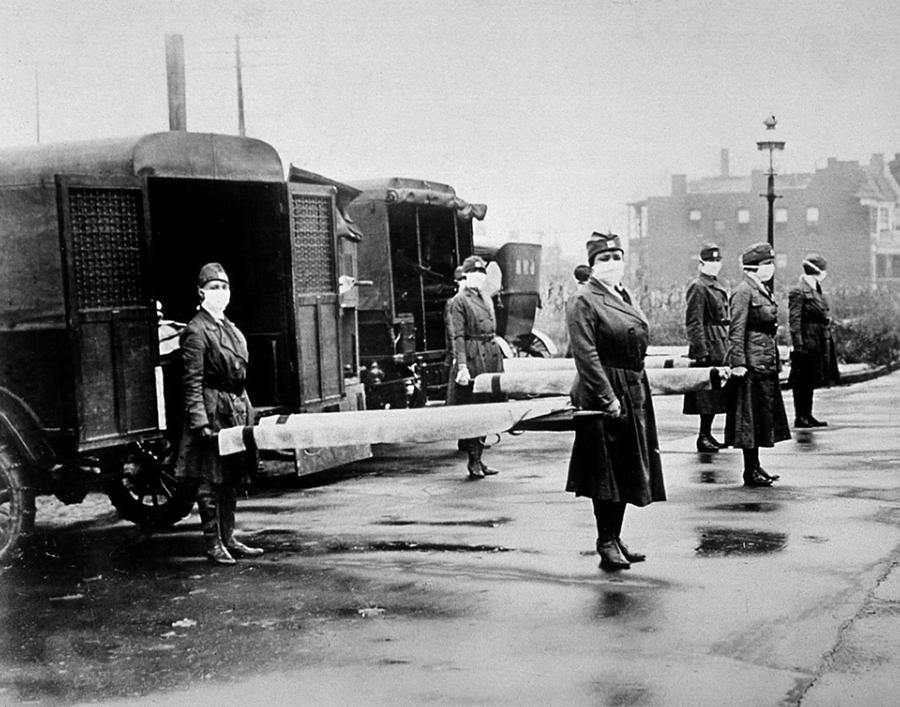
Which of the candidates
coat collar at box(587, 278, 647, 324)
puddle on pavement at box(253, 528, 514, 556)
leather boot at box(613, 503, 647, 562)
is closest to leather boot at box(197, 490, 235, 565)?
puddle on pavement at box(253, 528, 514, 556)

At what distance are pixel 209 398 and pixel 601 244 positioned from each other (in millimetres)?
2750

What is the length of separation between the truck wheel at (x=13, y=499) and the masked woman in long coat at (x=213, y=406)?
3.46 ft

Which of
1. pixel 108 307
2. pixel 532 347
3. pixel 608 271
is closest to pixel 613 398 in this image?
pixel 608 271

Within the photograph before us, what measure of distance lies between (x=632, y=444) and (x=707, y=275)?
5161mm

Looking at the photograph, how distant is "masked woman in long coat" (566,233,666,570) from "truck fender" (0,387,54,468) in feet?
11.5

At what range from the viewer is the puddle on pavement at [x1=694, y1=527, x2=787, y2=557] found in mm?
7441

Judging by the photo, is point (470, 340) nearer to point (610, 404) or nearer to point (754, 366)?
point (754, 366)

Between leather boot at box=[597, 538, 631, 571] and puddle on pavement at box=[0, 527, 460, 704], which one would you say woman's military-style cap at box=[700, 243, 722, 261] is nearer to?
leather boot at box=[597, 538, 631, 571]

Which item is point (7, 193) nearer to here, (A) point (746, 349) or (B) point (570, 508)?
(B) point (570, 508)

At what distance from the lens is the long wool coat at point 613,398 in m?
6.96

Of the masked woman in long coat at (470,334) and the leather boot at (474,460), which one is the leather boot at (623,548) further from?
the masked woman in long coat at (470,334)

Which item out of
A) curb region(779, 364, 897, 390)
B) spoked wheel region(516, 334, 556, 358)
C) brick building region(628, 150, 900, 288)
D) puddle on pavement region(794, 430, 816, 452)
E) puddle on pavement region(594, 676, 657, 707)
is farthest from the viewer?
curb region(779, 364, 897, 390)

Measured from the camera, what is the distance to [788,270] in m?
44.2

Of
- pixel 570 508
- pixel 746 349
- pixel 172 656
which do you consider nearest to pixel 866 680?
pixel 172 656
